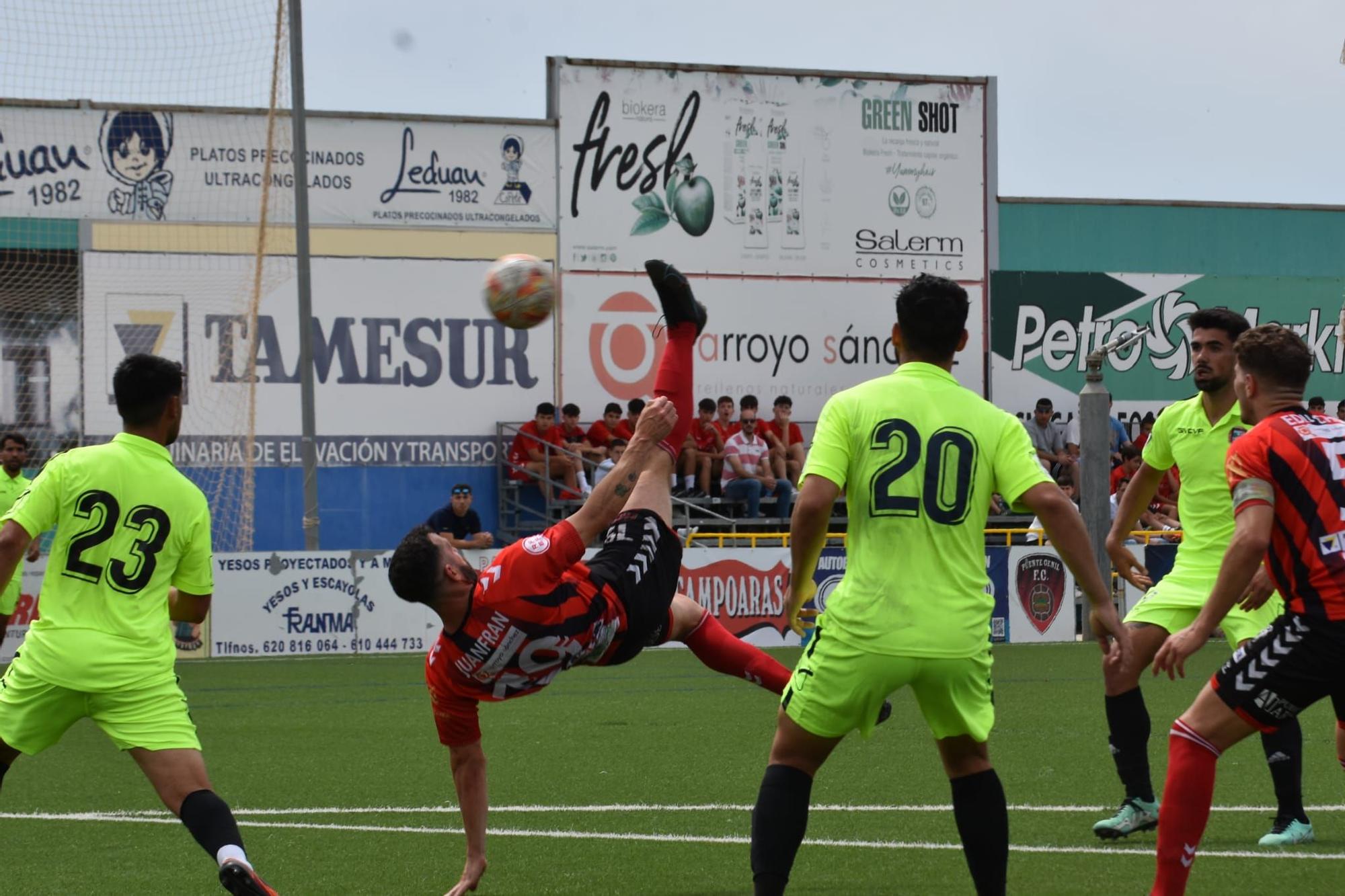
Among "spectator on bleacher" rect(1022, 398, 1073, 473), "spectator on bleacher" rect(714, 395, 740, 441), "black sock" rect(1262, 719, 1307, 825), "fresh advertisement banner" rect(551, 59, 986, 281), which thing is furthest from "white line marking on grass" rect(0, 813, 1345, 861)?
"fresh advertisement banner" rect(551, 59, 986, 281)

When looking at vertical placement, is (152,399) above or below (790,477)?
above

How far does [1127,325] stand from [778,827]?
25.6m

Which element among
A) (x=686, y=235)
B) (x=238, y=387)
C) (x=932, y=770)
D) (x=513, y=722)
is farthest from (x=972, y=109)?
(x=932, y=770)

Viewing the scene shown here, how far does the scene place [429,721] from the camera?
1238cm

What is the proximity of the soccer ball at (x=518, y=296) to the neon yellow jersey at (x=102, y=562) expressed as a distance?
368cm

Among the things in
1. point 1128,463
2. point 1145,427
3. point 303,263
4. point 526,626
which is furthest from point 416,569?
point 1145,427

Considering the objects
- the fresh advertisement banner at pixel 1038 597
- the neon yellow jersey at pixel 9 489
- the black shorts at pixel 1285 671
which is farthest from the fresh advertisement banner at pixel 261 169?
the black shorts at pixel 1285 671

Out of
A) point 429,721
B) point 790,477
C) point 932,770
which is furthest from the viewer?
point 790,477

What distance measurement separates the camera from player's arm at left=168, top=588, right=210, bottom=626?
5.89 m

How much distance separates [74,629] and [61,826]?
2742mm

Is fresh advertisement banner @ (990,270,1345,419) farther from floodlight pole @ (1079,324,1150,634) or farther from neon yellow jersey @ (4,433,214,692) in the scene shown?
neon yellow jersey @ (4,433,214,692)

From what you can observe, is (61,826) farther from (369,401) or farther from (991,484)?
(369,401)

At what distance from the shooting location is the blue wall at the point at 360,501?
2512 centimetres

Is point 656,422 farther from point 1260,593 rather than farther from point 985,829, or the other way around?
point 1260,593
